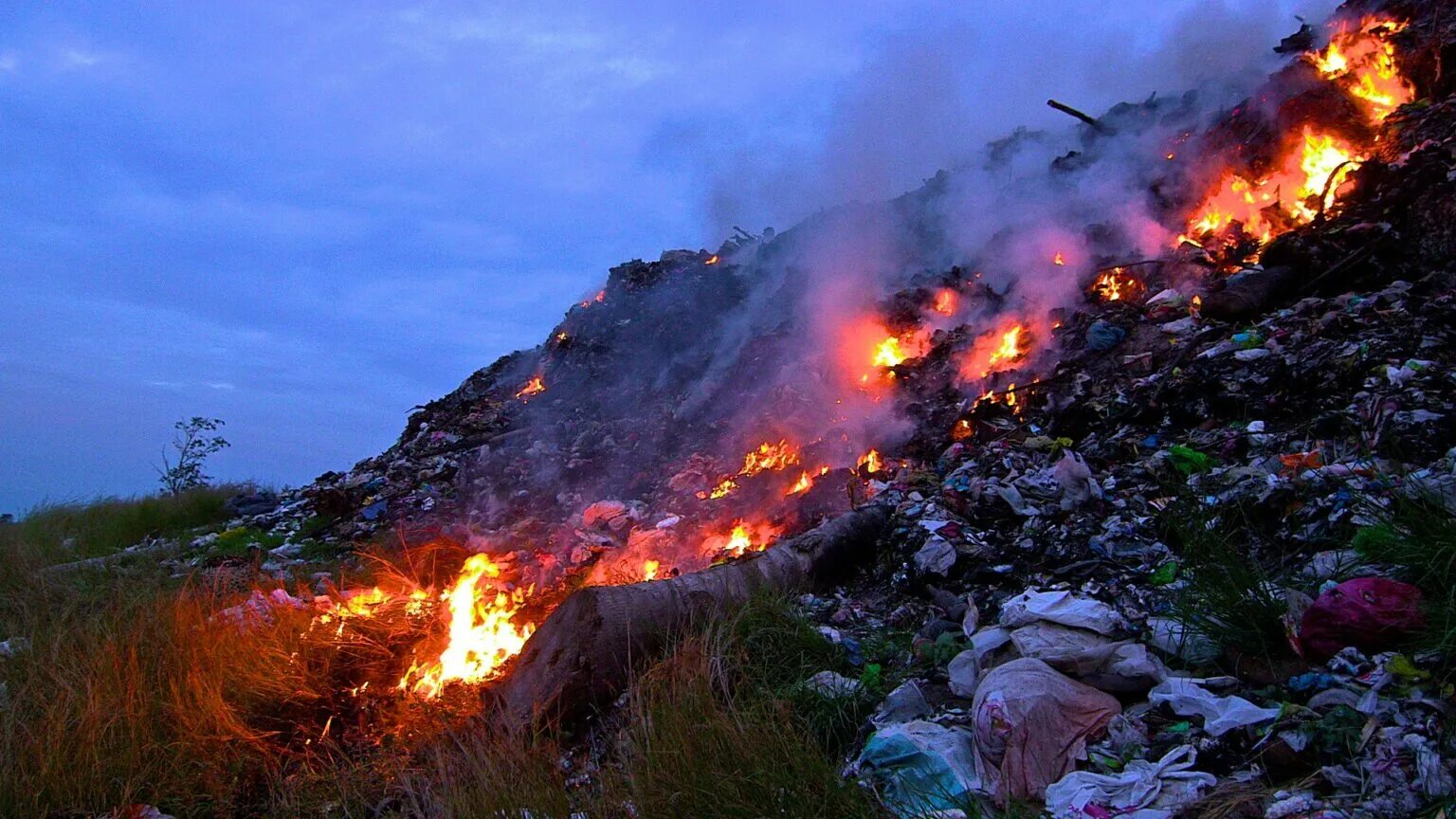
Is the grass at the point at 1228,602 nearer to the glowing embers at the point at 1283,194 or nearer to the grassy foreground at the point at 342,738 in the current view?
the grassy foreground at the point at 342,738

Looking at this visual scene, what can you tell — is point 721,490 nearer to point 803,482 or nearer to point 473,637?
point 803,482

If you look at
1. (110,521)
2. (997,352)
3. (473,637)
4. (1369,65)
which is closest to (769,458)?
(997,352)

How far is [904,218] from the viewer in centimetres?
1141

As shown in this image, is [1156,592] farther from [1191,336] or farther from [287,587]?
[287,587]

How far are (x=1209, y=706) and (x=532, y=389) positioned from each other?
37.1 feet

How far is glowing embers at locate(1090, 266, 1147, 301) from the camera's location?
7.66 meters

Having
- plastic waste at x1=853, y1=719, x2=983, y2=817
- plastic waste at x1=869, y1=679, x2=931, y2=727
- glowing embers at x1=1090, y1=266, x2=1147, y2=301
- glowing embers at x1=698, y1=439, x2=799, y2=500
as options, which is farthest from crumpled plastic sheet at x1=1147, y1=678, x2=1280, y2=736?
glowing embers at x1=1090, y1=266, x2=1147, y2=301

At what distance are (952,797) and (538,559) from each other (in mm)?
4901

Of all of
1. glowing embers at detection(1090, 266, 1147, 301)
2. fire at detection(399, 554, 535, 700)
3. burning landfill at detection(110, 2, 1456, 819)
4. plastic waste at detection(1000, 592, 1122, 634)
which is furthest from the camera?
glowing embers at detection(1090, 266, 1147, 301)

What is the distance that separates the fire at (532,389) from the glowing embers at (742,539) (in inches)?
256

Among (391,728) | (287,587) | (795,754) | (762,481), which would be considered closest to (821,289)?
(762,481)

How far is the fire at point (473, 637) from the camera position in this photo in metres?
4.16

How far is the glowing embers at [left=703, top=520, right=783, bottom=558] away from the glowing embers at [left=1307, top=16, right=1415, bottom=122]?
262 inches

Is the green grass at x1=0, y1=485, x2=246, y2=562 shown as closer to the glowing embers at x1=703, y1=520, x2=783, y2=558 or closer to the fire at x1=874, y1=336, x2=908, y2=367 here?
the glowing embers at x1=703, y1=520, x2=783, y2=558
